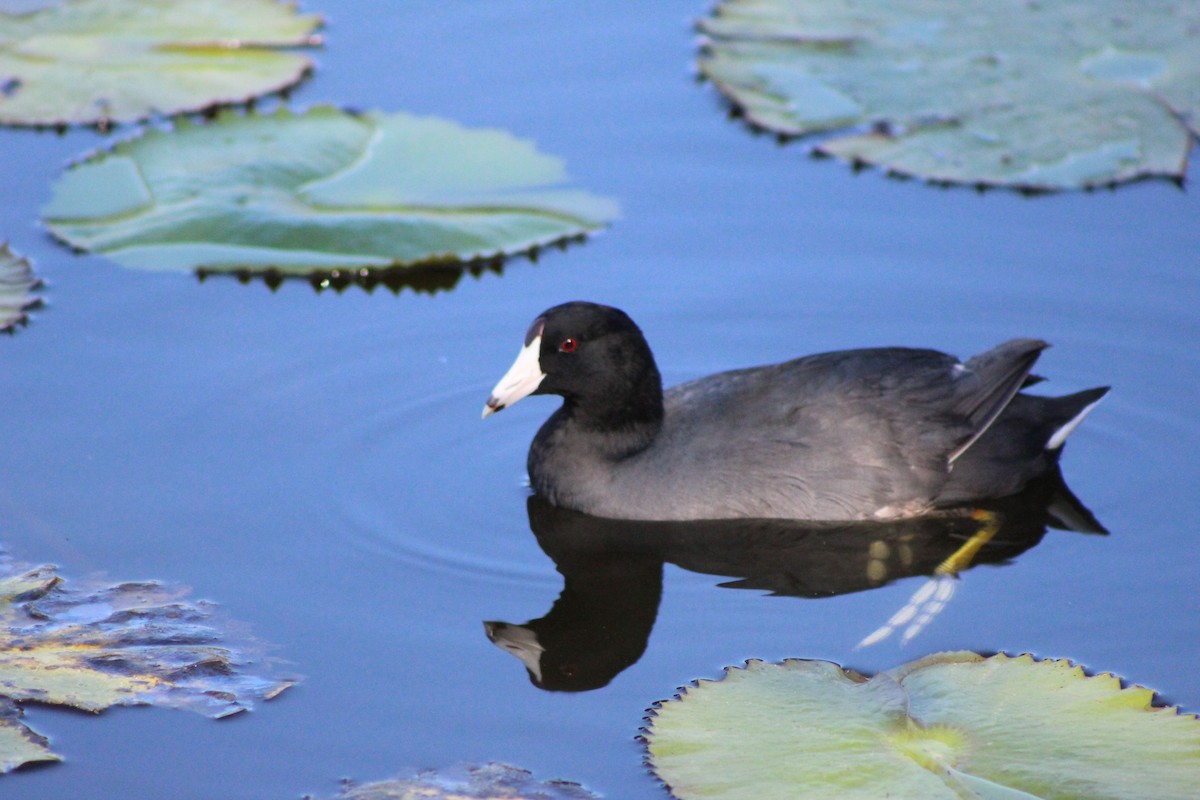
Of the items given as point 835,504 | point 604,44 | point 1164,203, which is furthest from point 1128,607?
point 604,44

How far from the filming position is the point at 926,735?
379 centimetres

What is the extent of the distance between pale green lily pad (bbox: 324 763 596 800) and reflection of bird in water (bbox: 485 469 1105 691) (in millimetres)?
604

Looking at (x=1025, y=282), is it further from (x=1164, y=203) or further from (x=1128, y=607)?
(x=1128, y=607)

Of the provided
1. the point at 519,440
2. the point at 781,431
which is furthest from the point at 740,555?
the point at 519,440

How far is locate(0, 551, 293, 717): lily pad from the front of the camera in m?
4.12

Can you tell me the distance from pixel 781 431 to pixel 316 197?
2.47 meters

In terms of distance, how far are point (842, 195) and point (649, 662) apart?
3.18m

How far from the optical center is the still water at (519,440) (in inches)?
165

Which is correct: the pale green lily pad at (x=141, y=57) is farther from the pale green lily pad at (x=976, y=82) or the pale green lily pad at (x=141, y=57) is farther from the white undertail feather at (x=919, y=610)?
the white undertail feather at (x=919, y=610)

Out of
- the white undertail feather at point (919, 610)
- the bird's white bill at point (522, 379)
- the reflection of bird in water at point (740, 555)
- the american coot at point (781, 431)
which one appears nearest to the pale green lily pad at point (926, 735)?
the white undertail feather at point (919, 610)

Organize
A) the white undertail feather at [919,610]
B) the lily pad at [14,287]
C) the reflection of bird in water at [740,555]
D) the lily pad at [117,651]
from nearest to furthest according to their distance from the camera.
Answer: the lily pad at [117,651]
the white undertail feather at [919,610]
the reflection of bird in water at [740,555]
the lily pad at [14,287]

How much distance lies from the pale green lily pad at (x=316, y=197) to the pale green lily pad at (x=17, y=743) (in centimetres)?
263

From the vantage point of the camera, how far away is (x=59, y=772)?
3951mm

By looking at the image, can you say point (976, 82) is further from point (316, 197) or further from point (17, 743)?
point (17, 743)
